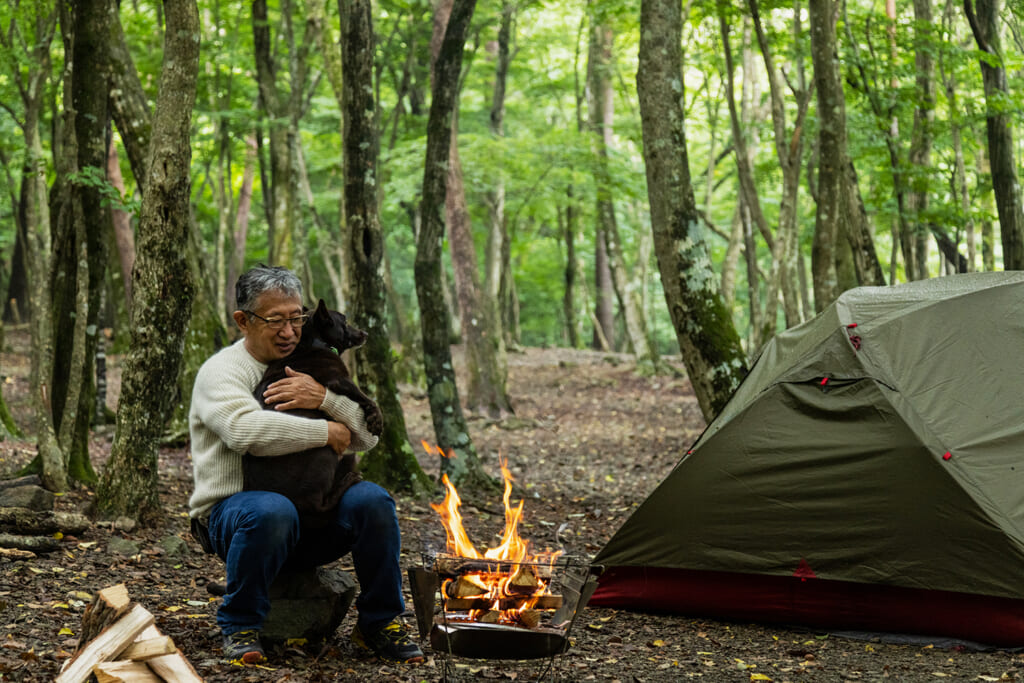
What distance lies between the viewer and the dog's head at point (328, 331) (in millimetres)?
3848

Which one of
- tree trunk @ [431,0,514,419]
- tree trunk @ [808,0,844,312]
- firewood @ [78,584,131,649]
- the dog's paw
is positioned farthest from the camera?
tree trunk @ [431,0,514,419]

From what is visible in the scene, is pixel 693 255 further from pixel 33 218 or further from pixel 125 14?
pixel 125 14

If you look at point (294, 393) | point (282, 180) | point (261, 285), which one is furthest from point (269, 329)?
point (282, 180)

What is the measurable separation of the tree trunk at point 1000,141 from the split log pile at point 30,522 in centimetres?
726

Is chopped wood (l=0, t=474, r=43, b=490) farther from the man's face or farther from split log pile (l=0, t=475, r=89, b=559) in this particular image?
the man's face

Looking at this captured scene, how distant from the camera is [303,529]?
3.74 metres

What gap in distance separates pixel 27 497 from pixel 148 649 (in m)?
2.80

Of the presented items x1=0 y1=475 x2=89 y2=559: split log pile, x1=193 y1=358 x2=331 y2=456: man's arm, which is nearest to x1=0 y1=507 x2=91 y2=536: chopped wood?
x1=0 y1=475 x2=89 y2=559: split log pile

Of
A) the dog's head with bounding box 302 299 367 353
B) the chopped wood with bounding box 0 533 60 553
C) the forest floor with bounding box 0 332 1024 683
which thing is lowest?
the forest floor with bounding box 0 332 1024 683

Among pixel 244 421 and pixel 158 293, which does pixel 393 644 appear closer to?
pixel 244 421

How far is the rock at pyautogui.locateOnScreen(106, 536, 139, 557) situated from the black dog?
77.7 inches

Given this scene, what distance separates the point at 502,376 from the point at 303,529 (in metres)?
10.1

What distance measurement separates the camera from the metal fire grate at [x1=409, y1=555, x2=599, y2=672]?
3.27 m

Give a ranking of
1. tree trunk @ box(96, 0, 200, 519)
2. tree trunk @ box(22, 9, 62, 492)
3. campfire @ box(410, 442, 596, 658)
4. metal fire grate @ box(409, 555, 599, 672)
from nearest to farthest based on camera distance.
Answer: metal fire grate @ box(409, 555, 599, 672) < campfire @ box(410, 442, 596, 658) < tree trunk @ box(96, 0, 200, 519) < tree trunk @ box(22, 9, 62, 492)
